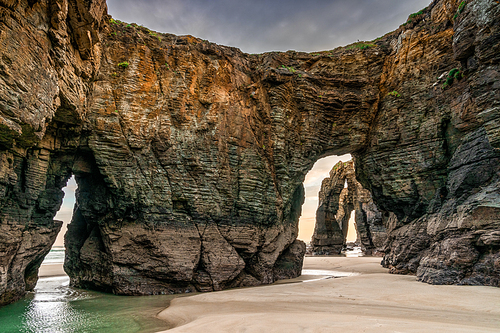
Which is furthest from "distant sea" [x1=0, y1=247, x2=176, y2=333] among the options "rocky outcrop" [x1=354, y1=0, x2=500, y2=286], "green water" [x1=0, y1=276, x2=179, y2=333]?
"rocky outcrop" [x1=354, y1=0, x2=500, y2=286]

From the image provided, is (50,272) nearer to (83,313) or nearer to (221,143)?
(83,313)

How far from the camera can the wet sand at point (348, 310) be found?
4.89m

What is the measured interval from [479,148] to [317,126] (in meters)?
8.28

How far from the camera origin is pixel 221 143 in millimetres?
14453

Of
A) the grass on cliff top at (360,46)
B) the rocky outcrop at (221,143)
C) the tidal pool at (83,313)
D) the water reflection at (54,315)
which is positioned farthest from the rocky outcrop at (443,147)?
the water reflection at (54,315)

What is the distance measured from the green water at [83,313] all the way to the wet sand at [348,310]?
71 centimetres

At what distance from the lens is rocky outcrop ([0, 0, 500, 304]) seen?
965 cm

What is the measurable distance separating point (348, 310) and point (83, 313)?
8132mm

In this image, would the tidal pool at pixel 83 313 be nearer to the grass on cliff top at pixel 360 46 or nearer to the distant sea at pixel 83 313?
the distant sea at pixel 83 313

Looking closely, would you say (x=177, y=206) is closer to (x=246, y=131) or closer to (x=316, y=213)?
(x=246, y=131)

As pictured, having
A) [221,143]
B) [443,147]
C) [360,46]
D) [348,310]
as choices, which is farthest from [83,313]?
[360,46]

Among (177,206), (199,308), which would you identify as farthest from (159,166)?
(199,308)

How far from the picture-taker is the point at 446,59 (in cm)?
1488

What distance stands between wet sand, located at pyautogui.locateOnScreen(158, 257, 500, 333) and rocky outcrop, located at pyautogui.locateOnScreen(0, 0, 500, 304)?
2932 mm
